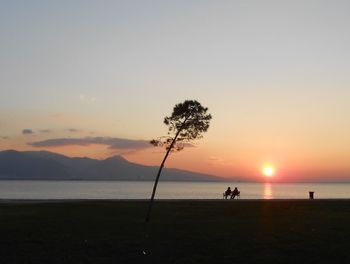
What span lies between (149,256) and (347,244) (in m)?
8.75

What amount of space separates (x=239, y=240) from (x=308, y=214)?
15.0m

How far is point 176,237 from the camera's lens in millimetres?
25484

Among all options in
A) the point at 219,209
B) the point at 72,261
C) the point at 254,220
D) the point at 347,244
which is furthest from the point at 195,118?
the point at 72,261

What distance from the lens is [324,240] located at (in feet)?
80.1

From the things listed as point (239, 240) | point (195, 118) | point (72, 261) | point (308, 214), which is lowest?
point (72, 261)

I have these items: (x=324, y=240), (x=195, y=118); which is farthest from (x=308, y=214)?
(x=324, y=240)

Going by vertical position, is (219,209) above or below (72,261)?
above

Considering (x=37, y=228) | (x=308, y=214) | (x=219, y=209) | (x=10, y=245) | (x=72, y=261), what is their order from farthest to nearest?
1. (x=219, y=209)
2. (x=308, y=214)
3. (x=37, y=228)
4. (x=10, y=245)
5. (x=72, y=261)

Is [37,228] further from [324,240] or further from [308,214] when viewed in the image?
[308,214]

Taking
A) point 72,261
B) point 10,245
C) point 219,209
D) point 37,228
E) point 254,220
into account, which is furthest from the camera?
point 219,209

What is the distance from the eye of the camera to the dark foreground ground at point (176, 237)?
66.1 ft

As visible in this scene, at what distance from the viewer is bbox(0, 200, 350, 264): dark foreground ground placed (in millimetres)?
20156

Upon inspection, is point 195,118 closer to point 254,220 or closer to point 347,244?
point 254,220

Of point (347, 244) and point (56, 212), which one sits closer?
point (347, 244)
